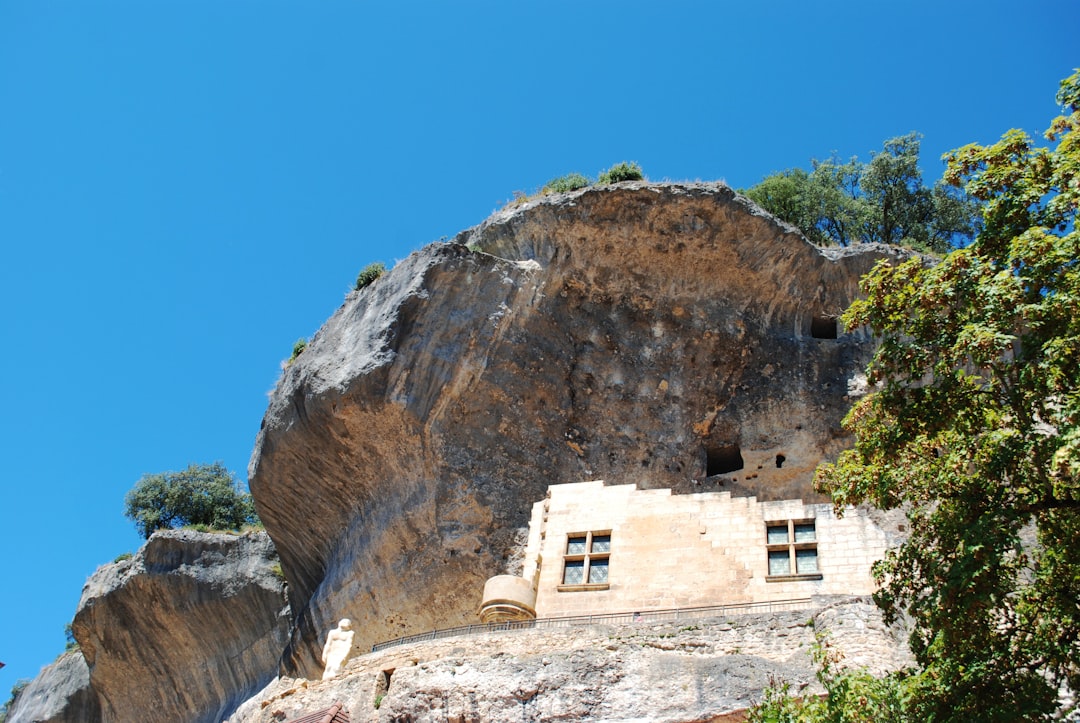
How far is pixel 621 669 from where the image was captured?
21.3 metres

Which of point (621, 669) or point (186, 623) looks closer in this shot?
point (621, 669)

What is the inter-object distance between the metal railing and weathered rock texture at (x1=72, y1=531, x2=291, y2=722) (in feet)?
45.7

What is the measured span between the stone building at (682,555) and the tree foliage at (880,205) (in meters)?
16.6

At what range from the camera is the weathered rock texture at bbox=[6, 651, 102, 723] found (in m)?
44.1

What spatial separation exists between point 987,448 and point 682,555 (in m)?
10.1

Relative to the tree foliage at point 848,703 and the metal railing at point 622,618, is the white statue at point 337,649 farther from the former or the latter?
the tree foliage at point 848,703

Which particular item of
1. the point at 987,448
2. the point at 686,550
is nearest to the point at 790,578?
the point at 686,550

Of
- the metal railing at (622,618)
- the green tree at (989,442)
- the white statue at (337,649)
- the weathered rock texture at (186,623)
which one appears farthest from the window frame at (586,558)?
the weathered rock texture at (186,623)

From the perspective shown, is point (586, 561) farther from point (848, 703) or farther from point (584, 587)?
point (848, 703)

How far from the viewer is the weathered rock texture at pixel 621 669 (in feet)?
66.5

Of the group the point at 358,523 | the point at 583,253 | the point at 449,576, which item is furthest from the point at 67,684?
the point at 583,253

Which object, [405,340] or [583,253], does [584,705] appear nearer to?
[405,340]

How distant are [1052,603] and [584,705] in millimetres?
8377

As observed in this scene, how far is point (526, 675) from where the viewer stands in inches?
858
